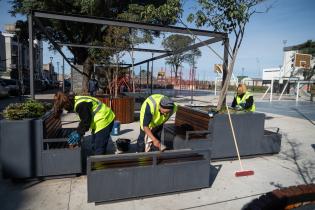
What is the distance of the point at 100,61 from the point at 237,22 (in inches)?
380

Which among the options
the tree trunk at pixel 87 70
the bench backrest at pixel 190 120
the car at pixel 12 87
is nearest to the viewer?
the bench backrest at pixel 190 120

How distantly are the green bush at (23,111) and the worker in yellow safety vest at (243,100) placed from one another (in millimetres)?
4357

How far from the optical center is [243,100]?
6418 millimetres

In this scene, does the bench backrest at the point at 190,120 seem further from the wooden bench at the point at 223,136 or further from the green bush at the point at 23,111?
the green bush at the point at 23,111

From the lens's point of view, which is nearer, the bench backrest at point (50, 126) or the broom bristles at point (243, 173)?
the bench backrest at point (50, 126)

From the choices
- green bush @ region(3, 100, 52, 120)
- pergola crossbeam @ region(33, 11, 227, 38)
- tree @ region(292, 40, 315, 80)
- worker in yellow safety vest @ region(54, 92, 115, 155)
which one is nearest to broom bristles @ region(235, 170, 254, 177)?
worker in yellow safety vest @ region(54, 92, 115, 155)

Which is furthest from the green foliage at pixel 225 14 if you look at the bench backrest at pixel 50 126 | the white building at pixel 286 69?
the white building at pixel 286 69

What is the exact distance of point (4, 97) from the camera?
1933 cm

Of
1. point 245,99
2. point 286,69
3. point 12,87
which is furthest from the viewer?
point 286,69

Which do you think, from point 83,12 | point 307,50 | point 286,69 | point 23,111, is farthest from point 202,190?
point 286,69

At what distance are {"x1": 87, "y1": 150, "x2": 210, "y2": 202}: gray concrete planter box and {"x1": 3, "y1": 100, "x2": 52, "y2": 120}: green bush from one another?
5.09 feet

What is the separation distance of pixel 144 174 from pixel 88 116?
3.88 ft

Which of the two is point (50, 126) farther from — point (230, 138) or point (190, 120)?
point (230, 138)

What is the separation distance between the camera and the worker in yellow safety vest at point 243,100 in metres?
6.15
